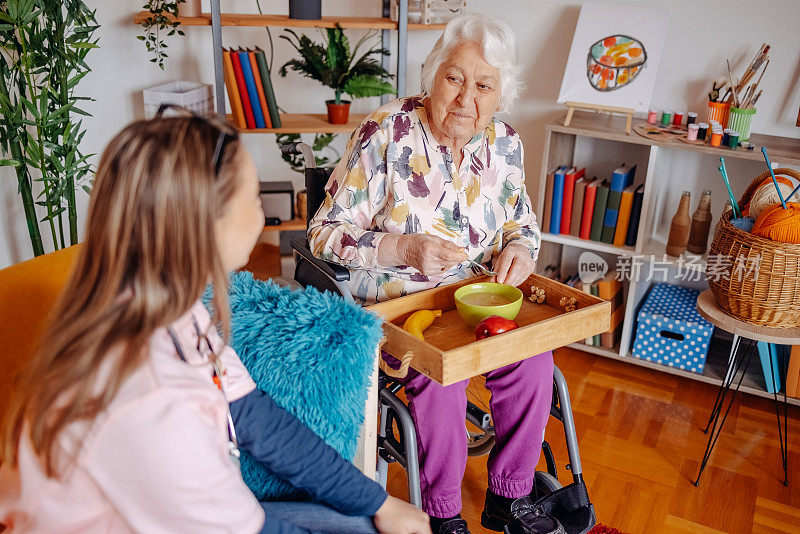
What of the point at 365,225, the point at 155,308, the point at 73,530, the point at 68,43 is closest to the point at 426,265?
the point at 365,225

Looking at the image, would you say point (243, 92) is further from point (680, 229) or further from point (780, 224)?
point (780, 224)

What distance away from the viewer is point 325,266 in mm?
1682

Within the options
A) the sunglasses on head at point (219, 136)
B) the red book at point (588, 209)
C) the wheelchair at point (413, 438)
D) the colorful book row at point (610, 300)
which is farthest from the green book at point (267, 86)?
the sunglasses on head at point (219, 136)

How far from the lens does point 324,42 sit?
10.9 feet

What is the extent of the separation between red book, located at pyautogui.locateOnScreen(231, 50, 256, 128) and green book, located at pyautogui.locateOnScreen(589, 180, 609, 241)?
4.52ft

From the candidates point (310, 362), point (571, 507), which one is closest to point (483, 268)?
point (571, 507)

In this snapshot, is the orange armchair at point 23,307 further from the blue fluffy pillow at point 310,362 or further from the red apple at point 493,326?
the red apple at point 493,326

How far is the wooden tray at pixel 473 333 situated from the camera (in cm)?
129

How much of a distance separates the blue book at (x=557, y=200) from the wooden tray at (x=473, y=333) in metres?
1.09

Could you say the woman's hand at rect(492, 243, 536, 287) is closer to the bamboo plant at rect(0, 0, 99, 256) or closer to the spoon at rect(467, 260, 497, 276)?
the spoon at rect(467, 260, 497, 276)

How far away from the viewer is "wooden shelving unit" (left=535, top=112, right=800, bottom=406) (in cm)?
246

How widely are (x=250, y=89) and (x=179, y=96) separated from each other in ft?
0.90

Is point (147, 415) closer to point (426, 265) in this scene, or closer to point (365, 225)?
point (426, 265)

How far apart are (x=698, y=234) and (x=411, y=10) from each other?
55.1 inches
